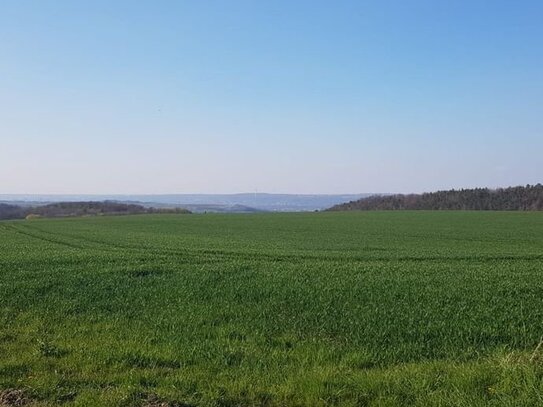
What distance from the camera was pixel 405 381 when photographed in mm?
6910

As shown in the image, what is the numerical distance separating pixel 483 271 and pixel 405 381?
12.4m

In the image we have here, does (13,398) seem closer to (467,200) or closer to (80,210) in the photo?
(467,200)

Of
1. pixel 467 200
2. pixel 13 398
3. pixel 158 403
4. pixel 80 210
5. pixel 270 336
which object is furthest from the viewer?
pixel 80 210

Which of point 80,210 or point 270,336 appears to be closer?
point 270,336

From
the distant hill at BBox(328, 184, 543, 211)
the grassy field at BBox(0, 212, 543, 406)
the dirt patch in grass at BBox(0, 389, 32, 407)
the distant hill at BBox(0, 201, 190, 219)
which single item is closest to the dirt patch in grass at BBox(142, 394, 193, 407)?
the grassy field at BBox(0, 212, 543, 406)

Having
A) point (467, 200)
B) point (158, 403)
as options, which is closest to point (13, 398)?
point (158, 403)

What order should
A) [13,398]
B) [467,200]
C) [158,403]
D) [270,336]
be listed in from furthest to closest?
1. [467,200]
2. [270,336]
3. [13,398]
4. [158,403]

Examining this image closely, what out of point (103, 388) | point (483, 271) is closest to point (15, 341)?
point (103, 388)

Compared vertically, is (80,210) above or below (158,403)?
below

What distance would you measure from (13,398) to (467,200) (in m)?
121

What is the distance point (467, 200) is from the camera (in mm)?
118750

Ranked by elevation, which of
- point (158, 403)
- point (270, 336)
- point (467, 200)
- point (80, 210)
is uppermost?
point (467, 200)

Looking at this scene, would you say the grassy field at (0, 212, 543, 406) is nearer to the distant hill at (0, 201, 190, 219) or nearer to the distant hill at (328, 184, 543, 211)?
the distant hill at (328, 184, 543, 211)

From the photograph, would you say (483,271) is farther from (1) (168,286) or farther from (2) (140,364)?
(2) (140,364)
